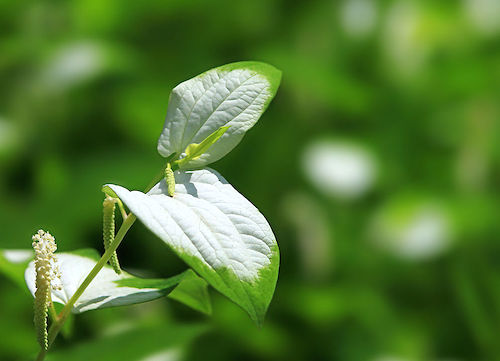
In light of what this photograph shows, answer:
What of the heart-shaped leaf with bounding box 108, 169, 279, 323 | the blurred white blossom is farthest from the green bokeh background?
the heart-shaped leaf with bounding box 108, 169, 279, 323

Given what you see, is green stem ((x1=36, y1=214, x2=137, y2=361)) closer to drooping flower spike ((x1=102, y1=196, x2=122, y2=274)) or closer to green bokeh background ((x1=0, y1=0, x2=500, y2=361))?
drooping flower spike ((x1=102, y1=196, x2=122, y2=274))

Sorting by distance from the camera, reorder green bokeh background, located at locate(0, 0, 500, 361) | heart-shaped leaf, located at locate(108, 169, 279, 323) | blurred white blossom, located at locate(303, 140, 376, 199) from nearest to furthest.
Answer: heart-shaped leaf, located at locate(108, 169, 279, 323) → green bokeh background, located at locate(0, 0, 500, 361) → blurred white blossom, located at locate(303, 140, 376, 199)

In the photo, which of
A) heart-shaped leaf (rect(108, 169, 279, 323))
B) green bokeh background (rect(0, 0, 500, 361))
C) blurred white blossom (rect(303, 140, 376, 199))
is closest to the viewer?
heart-shaped leaf (rect(108, 169, 279, 323))

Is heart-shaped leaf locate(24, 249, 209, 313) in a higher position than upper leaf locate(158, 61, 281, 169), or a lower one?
lower

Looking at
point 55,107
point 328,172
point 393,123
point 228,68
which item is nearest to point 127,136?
point 55,107

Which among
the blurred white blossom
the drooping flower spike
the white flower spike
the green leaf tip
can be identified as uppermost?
the green leaf tip

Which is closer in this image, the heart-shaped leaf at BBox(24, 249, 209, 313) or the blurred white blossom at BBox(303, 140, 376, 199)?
the heart-shaped leaf at BBox(24, 249, 209, 313)

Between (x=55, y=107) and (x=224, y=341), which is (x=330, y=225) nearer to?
(x=224, y=341)
